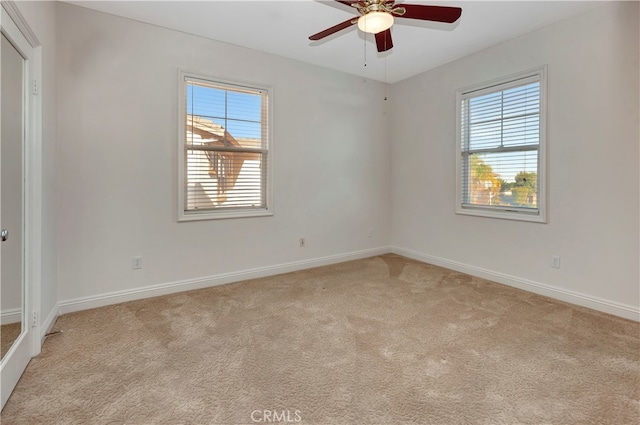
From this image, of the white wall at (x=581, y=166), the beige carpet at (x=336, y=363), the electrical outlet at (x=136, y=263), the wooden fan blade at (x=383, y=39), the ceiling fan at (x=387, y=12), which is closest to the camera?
the beige carpet at (x=336, y=363)

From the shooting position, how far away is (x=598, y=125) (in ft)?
9.37

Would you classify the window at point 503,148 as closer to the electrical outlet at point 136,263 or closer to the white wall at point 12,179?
the electrical outlet at point 136,263

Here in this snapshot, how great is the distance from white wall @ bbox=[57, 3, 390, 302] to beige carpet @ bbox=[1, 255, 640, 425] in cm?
49

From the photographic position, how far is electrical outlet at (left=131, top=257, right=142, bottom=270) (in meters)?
3.14

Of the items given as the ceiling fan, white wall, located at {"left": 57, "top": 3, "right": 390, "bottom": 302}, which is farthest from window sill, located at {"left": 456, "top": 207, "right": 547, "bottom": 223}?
the ceiling fan

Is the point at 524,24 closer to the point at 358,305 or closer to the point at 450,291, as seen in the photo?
the point at 450,291

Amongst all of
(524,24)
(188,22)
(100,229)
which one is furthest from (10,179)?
(524,24)

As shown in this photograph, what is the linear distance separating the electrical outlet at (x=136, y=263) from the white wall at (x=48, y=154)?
59 centimetres

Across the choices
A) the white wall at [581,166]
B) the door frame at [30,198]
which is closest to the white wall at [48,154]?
the door frame at [30,198]

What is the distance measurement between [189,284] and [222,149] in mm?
1526

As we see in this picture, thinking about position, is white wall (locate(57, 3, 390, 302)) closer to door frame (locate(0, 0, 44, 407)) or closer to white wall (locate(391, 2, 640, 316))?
door frame (locate(0, 0, 44, 407))

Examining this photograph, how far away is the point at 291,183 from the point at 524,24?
2.95 metres

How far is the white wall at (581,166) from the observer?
2.72 meters

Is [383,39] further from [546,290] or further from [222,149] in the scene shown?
[546,290]
